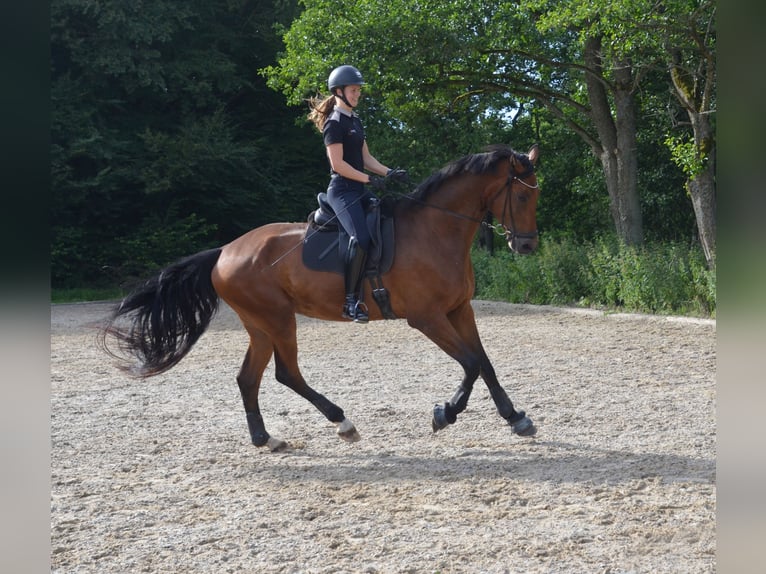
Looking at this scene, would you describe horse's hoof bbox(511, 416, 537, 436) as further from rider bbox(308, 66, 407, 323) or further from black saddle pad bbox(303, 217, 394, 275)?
black saddle pad bbox(303, 217, 394, 275)

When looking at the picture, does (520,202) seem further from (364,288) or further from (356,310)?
(356,310)

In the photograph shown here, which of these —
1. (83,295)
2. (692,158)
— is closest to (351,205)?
(692,158)

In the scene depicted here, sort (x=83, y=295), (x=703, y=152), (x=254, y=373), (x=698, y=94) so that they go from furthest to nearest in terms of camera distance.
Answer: (x=83, y=295) → (x=698, y=94) → (x=703, y=152) → (x=254, y=373)

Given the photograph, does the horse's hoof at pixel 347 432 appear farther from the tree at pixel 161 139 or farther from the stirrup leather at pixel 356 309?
the tree at pixel 161 139

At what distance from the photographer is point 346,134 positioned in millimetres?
6289

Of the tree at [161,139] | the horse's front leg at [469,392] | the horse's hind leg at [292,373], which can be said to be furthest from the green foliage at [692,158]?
the tree at [161,139]

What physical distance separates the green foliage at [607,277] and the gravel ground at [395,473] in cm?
404

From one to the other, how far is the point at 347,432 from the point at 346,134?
2308mm

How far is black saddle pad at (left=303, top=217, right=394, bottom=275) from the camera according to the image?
20.6ft

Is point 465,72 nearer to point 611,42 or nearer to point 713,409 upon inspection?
point 611,42
